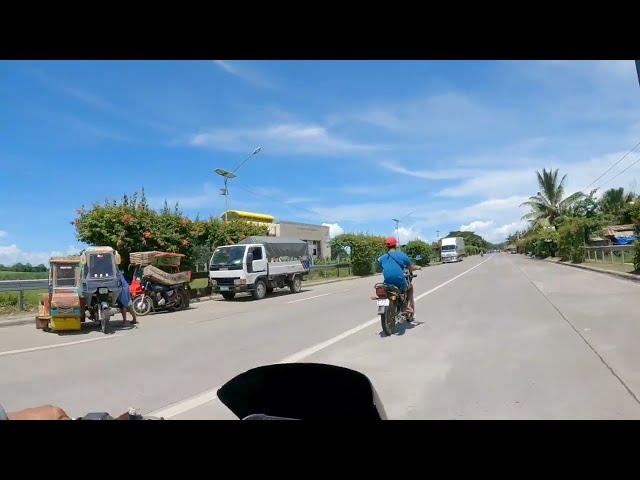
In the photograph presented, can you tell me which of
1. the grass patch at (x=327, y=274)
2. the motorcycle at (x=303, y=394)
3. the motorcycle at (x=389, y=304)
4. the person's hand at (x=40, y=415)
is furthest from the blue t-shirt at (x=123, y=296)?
the grass patch at (x=327, y=274)

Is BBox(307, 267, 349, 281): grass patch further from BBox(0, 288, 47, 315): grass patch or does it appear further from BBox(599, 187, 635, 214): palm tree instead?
BBox(599, 187, 635, 214): palm tree

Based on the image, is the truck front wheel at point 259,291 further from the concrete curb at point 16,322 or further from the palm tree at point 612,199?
the palm tree at point 612,199

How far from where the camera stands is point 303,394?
6.30 ft

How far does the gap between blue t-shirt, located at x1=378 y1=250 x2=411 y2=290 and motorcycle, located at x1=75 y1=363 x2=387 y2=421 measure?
711 centimetres

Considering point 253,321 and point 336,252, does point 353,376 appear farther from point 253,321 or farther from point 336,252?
point 336,252

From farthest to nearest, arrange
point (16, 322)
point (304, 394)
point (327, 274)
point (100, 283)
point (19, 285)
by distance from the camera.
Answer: point (327, 274) < point (19, 285) < point (16, 322) < point (100, 283) < point (304, 394)

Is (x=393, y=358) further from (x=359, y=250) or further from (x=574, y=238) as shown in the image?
(x=574, y=238)

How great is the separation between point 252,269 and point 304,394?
17134 mm

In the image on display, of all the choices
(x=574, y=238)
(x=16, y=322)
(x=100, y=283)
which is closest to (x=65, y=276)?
(x=100, y=283)

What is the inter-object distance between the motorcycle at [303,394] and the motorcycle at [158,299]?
13705 millimetres

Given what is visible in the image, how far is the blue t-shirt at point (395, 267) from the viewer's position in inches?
354

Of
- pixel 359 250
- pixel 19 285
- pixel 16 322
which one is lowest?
pixel 16 322
